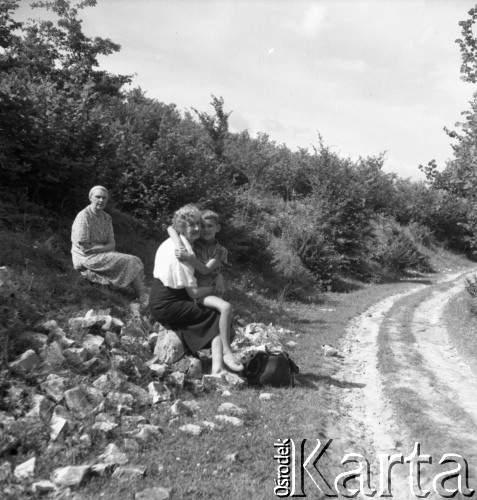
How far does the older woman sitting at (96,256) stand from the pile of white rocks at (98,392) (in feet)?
4.25

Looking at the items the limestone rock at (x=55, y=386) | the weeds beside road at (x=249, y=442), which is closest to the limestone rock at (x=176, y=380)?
the weeds beside road at (x=249, y=442)

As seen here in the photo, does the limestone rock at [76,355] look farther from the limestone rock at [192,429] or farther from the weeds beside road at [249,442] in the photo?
the limestone rock at [192,429]

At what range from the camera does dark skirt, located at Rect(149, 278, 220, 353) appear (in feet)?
21.0

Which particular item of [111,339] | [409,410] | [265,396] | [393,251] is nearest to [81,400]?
[111,339]

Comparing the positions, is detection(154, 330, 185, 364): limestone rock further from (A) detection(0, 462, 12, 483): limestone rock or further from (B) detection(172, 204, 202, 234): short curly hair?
(A) detection(0, 462, 12, 483): limestone rock

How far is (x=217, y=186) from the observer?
1559 centimetres

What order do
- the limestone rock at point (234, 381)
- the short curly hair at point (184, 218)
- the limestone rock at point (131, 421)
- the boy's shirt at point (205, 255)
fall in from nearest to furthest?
the limestone rock at point (131, 421), the limestone rock at point (234, 381), the short curly hair at point (184, 218), the boy's shirt at point (205, 255)

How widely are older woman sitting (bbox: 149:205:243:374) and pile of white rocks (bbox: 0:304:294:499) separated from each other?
0.19 meters

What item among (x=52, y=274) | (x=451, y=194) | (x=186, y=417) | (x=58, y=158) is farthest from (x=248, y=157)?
(x=186, y=417)

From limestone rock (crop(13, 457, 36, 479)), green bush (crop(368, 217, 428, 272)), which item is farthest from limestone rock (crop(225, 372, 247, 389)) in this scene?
green bush (crop(368, 217, 428, 272))

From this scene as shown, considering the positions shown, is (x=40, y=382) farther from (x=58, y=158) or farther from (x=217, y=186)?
(x=217, y=186)

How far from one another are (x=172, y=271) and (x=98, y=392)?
1.78 metres

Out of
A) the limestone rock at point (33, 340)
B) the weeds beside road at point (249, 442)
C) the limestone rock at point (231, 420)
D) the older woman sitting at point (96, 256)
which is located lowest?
the weeds beside road at point (249, 442)

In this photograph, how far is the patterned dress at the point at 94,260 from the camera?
852 centimetres
